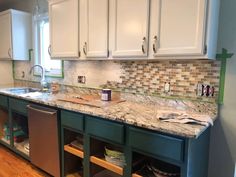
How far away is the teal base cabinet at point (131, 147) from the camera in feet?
3.98

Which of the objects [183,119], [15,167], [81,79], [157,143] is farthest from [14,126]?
[183,119]

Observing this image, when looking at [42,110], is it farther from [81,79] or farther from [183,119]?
[183,119]

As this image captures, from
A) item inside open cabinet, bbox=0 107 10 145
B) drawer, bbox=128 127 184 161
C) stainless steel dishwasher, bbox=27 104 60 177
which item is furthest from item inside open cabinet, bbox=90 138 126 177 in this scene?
item inside open cabinet, bbox=0 107 10 145

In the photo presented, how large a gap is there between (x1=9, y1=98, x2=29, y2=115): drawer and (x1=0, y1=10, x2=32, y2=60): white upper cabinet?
36.0 inches

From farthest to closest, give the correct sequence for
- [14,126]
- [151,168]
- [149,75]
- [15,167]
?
[14,126] < [15,167] < [149,75] < [151,168]

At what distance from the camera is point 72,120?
5.87ft

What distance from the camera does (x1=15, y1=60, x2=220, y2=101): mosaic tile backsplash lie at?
1638mm

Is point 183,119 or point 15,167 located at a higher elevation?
point 183,119

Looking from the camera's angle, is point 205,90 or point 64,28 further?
point 64,28

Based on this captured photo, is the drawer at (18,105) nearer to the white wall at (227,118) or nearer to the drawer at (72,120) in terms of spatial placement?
the drawer at (72,120)

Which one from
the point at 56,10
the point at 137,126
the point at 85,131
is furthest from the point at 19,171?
the point at 56,10

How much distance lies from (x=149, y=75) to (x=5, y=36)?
258 centimetres

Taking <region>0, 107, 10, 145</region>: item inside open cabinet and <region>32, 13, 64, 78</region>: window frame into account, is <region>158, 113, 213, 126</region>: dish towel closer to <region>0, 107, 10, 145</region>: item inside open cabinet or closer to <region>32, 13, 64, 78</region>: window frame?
<region>32, 13, 64, 78</region>: window frame

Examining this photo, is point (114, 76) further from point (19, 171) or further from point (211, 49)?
point (19, 171)
